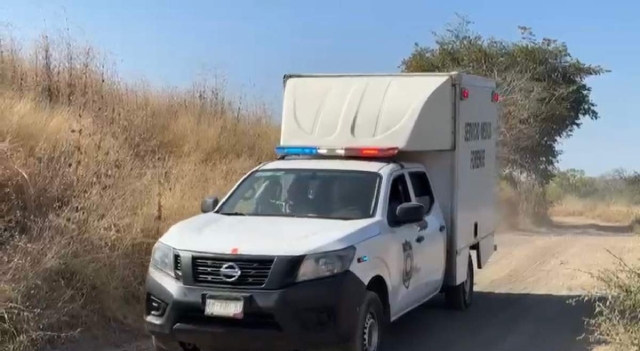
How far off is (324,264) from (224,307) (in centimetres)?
85

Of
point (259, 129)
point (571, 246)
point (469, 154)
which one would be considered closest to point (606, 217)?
point (571, 246)

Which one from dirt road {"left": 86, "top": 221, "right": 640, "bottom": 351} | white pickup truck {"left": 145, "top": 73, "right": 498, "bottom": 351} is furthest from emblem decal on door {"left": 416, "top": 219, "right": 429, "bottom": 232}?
dirt road {"left": 86, "top": 221, "right": 640, "bottom": 351}

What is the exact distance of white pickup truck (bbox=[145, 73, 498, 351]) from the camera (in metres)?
7.04

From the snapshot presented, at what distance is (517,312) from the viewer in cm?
1105

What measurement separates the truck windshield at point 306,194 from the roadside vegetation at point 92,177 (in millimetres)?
1475

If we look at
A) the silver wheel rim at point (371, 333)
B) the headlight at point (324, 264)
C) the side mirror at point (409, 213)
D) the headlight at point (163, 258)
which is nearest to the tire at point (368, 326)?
the silver wheel rim at point (371, 333)

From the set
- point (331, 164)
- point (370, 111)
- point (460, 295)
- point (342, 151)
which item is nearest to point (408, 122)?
point (370, 111)

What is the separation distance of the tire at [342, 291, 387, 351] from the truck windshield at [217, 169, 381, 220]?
0.93 meters

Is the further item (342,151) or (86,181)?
A: (86,181)

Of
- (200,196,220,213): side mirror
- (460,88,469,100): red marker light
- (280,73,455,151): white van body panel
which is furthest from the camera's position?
(460,88,469,100): red marker light

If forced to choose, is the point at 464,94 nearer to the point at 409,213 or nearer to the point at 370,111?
the point at 370,111

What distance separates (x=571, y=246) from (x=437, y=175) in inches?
359

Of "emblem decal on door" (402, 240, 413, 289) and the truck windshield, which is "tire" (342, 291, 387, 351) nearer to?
"emblem decal on door" (402, 240, 413, 289)

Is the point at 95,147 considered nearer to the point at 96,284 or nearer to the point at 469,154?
the point at 96,284
